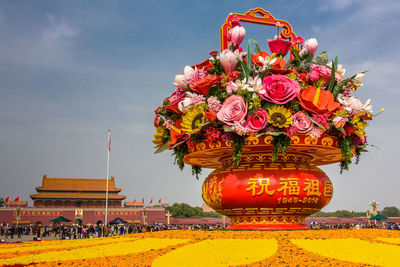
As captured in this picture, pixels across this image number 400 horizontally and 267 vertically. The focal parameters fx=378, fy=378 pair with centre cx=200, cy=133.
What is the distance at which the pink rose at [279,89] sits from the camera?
520 centimetres

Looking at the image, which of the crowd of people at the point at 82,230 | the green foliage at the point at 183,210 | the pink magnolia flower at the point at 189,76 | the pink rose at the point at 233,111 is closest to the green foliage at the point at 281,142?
the pink rose at the point at 233,111

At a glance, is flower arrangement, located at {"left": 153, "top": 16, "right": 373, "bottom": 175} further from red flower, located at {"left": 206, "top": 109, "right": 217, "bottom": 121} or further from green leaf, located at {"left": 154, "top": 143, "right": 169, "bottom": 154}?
green leaf, located at {"left": 154, "top": 143, "right": 169, "bottom": 154}

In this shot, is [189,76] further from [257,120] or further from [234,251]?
[234,251]

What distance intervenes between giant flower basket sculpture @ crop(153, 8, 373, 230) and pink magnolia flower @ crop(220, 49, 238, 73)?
15 millimetres

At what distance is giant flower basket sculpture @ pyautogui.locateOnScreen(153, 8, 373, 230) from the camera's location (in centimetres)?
526

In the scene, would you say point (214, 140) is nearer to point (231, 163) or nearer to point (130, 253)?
point (231, 163)

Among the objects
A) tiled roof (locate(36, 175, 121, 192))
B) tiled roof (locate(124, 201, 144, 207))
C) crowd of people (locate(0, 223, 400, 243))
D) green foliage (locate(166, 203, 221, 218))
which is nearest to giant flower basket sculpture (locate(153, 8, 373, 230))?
crowd of people (locate(0, 223, 400, 243))

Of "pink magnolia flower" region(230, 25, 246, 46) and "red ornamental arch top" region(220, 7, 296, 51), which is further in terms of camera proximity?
"red ornamental arch top" region(220, 7, 296, 51)

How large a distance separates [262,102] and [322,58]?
6.01 feet

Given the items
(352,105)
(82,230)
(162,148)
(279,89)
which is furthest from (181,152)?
(82,230)

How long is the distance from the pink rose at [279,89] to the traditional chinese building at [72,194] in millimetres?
55446

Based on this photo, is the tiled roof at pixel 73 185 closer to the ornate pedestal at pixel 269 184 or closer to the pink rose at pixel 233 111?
the ornate pedestal at pixel 269 184

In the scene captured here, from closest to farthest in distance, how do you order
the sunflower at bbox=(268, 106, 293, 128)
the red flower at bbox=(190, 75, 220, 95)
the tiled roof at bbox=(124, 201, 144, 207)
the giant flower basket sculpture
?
the sunflower at bbox=(268, 106, 293, 128) < the giant flower basket sculpture < the red flower at bbox=(190, 75, 220, 95) < the tiled roof at bbox=(124, 201, 144, 207)

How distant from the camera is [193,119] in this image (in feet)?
18.5
